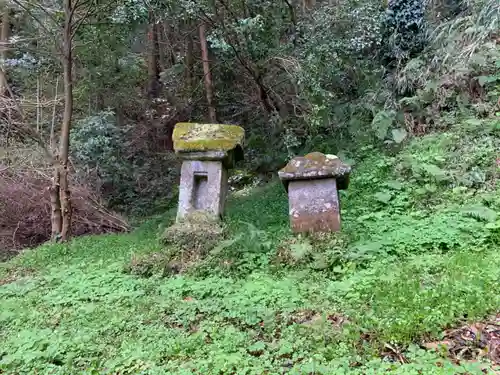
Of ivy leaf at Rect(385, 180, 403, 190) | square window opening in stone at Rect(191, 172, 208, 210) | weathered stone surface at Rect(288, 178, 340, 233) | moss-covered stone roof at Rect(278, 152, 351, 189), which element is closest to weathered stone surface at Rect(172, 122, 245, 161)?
square window opening in stone at Rect(191, 172, 208, 210)

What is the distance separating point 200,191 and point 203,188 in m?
0.07

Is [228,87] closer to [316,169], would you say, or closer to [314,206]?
[316,169]

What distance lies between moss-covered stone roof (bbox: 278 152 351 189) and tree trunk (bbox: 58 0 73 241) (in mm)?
4529

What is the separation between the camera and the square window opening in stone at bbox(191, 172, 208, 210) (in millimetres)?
6480

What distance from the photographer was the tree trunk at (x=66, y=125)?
784 centimetres

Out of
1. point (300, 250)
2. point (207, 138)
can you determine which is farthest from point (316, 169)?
point (207, 138)

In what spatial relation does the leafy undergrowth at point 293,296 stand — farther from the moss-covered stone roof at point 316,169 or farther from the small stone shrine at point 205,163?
the moss-covered stone roof at point 316,169

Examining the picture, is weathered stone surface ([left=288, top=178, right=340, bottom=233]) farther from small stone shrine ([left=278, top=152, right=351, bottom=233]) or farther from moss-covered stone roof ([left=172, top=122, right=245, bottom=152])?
moss-covered stone roof ([left=172, top=122, right=245, bottom=152])

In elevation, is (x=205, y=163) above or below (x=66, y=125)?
below

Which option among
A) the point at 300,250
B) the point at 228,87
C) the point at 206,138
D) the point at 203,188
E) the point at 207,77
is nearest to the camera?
the point at 300,250

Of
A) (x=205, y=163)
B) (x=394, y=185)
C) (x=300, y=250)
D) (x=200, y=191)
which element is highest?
(x=205, y=163)

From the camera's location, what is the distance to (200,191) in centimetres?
659

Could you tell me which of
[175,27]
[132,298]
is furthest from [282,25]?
[132,298]

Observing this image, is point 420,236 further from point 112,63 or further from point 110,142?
point 112,63
